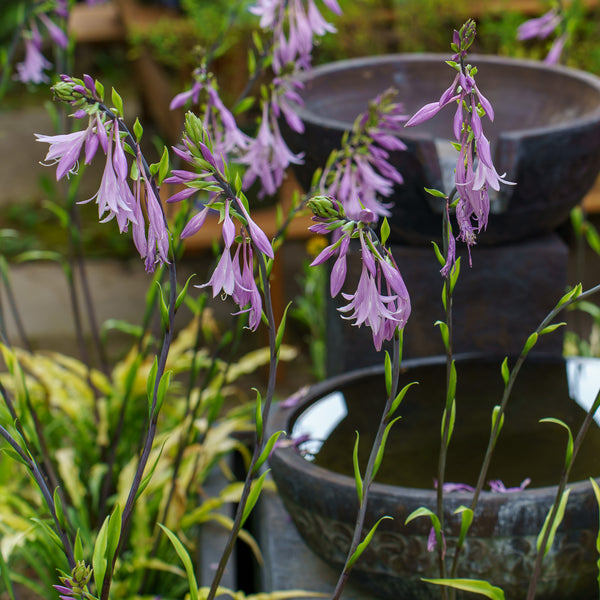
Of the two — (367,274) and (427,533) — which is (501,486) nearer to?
(427,533)

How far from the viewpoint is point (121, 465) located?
1776 millimetres

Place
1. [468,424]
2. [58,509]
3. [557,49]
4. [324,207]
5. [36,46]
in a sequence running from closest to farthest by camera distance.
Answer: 1. [324,207]
2. [58,509]
3. [468,424]
4. [36,46]
5. [557,49]

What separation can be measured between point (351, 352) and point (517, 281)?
31 cm

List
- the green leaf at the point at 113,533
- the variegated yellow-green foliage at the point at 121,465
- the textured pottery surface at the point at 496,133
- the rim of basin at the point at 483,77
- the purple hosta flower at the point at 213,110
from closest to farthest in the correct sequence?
1. the green leaf at the point at 113,533
2. the purple hosta flower at the point at 213,110
3. the textured pottery surface at the point at 496,133
4. the variegated yellow-green foliage at the point at 121,465
5. the rim of basin at the point at 483,77

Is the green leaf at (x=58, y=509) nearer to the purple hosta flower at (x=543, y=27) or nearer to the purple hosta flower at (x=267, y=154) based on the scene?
the purple hosta flower at (x=267, y=154)

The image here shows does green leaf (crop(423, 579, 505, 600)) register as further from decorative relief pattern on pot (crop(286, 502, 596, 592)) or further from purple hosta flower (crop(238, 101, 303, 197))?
purple hosta flower (crop(238, 101, 303, 197))

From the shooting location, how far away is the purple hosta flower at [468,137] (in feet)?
2.17

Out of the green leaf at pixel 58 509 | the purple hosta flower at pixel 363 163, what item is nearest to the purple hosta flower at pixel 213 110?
the purple hosta flower at pixel 363 163

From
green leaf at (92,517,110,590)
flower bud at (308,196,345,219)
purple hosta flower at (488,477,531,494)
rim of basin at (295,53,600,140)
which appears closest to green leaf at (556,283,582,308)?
flower bud at (308,196,345,219)

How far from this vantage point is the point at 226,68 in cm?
324

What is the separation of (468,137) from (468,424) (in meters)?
0.66

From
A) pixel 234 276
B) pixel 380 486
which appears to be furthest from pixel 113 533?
pixel 380 486

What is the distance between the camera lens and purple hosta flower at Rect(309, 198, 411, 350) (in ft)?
2.15

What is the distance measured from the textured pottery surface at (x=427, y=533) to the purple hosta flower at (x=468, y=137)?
39 centimetres
